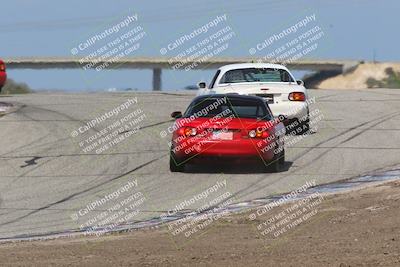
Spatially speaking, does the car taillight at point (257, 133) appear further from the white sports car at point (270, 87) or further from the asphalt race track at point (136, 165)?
the white sports car at point (270, 87)

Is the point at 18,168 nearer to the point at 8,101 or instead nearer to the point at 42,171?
the point at 42,171

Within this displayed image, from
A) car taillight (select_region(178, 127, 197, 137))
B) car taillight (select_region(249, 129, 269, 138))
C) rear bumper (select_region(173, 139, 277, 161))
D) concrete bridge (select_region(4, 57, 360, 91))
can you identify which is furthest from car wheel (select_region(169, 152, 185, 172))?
concrete bridge (select_region(4, 57, 360, 91))

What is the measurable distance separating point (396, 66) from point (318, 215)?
302ft

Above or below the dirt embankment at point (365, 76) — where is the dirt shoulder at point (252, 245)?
above

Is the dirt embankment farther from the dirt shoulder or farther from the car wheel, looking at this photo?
the dirt shoulder

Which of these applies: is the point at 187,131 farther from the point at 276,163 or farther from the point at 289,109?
the point at 289,109

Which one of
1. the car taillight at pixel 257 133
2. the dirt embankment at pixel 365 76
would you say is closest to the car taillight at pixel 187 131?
the car taillight at pixel 257 133

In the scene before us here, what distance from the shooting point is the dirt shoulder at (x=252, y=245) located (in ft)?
28.0

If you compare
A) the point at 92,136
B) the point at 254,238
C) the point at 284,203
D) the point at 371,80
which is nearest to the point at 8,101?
the point at 92,136

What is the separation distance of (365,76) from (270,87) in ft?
266

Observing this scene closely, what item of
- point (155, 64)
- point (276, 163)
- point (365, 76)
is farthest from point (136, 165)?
point (365, 76)

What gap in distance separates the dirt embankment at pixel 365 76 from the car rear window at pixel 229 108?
8112cm

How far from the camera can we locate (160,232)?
36.1ft

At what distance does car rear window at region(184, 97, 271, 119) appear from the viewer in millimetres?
16297
